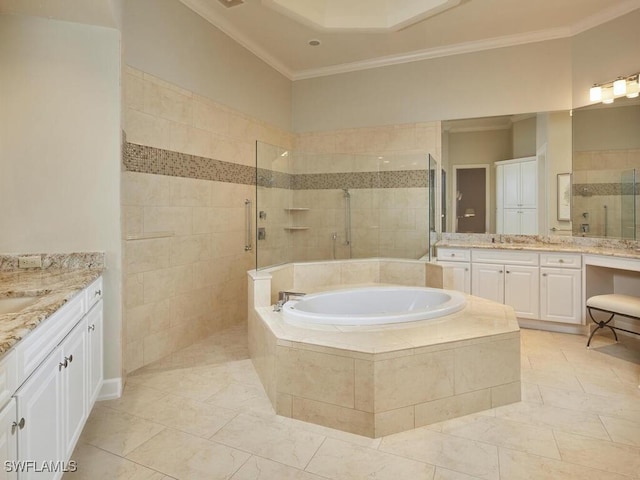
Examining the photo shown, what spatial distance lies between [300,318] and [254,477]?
0.97 m

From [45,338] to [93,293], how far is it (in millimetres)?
801

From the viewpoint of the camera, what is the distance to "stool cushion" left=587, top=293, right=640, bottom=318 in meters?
2.82

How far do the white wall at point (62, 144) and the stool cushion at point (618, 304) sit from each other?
369 centimetres

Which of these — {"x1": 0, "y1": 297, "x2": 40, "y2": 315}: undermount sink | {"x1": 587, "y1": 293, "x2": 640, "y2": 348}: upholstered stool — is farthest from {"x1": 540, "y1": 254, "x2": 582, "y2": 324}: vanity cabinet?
{"x1": 0, "y1": 297, "x2": 40, "y2": 315}: undermount sink

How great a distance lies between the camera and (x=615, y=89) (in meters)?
3.52

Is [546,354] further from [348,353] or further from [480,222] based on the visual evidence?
[348,353]

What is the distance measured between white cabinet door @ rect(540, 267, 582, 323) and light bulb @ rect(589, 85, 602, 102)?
1720 mm

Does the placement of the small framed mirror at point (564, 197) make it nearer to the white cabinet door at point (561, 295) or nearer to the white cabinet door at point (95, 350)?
the white cabinet door at point (561, 295)

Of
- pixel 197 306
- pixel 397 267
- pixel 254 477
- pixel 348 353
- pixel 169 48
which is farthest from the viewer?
pixel 397 267

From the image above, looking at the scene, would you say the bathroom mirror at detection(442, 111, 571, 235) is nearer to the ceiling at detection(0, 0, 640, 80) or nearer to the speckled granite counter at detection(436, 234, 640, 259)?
the speckled granite counter at detection(436, 234, 640, 259)

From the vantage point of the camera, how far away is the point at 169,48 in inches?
123

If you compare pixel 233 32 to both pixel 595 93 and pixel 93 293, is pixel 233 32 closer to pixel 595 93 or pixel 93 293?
pixel 93 293

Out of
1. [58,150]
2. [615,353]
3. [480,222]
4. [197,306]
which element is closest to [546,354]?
[615,353]

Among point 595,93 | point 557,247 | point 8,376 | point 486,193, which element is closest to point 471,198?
point 486,193
